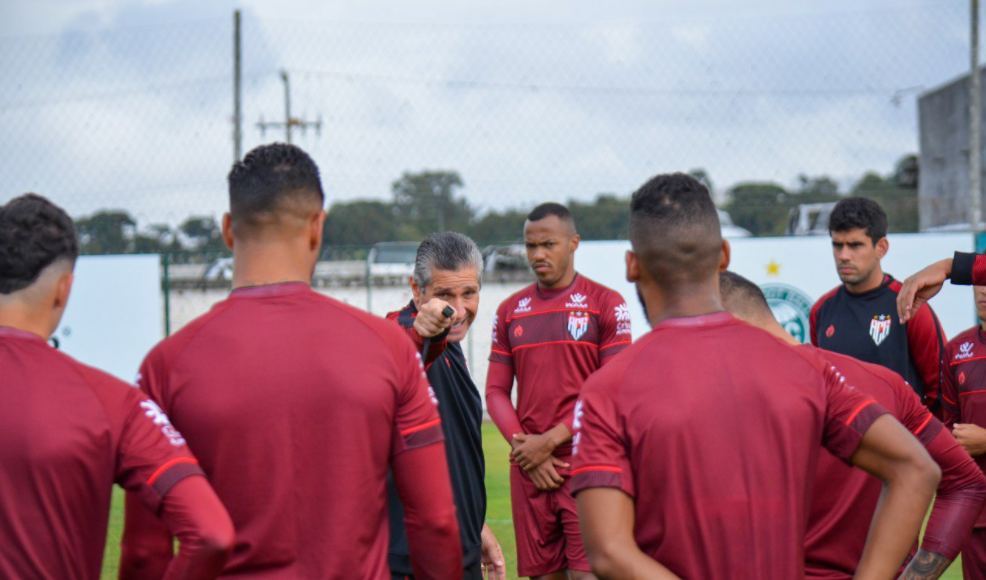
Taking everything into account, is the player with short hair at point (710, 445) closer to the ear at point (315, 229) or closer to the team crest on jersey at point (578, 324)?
the ear at point (315, 229)

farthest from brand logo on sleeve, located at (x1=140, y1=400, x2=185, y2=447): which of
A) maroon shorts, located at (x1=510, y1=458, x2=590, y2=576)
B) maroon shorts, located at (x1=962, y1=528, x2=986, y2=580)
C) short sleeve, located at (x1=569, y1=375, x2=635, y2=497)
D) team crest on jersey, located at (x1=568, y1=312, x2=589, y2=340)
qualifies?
maroon shorts, located at (x1=962, y1=528, x2=986, y2=580)

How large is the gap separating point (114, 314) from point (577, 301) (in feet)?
28.5

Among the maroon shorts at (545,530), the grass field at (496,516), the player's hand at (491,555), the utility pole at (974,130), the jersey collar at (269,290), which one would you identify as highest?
the utility pole at (974,130)

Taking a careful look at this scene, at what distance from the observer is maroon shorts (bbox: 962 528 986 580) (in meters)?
5.02

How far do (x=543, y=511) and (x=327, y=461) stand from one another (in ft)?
11.6

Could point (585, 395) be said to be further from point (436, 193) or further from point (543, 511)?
point (436, 193)

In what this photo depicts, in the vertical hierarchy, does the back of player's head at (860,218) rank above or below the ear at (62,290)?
above

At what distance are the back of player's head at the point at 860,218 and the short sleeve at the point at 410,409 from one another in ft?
13.8

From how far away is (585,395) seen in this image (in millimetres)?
2357

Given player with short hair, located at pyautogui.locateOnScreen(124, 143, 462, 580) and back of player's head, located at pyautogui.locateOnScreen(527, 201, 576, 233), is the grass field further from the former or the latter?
player with short hair, located at pyautogui.locateOnScreen(124, 143, 462, 580)

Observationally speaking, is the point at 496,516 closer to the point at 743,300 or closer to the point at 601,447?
the point at 743,300

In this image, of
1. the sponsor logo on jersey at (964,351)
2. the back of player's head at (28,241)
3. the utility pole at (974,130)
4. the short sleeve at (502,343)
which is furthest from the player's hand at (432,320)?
the utility pole at (974,130)

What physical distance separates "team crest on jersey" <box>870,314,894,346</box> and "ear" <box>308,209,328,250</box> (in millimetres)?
4254

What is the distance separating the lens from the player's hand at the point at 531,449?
5.57 m
